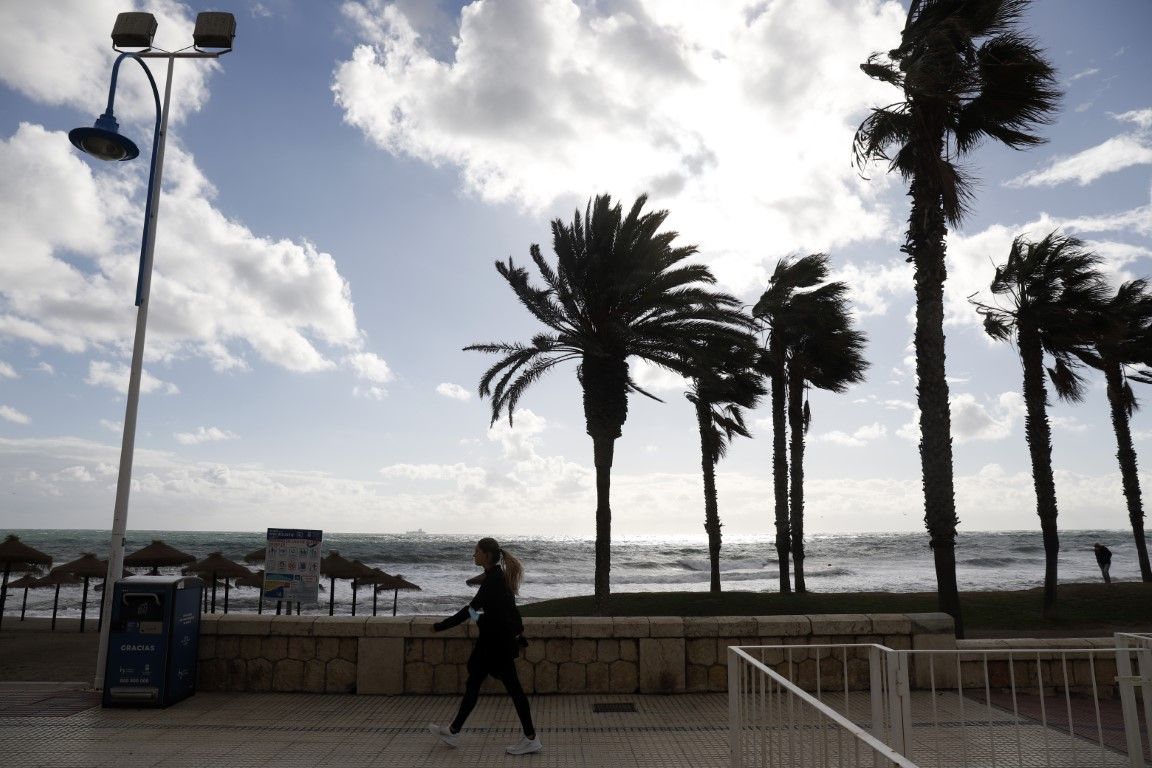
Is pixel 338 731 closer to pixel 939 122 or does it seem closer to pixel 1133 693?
pixel 1133 693

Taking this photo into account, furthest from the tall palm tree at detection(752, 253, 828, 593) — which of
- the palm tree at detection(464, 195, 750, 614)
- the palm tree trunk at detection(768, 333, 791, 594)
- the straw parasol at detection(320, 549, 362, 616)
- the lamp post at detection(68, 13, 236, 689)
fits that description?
the lamp post at detection(68, 13, 236, 689)

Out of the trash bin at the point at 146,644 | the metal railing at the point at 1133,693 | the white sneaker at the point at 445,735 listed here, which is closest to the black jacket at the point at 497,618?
the white sneaker at the point at 445,735

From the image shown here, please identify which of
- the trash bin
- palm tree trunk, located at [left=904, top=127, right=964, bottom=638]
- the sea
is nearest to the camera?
the trash bin

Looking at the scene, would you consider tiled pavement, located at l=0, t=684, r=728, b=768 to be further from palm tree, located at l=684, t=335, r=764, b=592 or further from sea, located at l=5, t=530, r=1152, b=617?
sea, located at l=5, t=530, r=1152, b=617

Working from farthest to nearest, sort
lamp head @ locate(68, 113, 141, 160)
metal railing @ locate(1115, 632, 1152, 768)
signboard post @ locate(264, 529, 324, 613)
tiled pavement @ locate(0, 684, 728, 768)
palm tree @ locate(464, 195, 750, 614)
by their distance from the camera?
palm tree @ locate(464, 195, 750, 614) → signboard post @ locate(264, 529, 324, 613) → lamp head @ locate(68, 113, 141, 160) → tiled pavement @ locate(0, 684, 728, 768) → metal railing @ locate(1115, 632, 1152, 768)

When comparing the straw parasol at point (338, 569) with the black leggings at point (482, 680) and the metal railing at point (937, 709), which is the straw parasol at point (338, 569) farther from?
the black leggings at point (482, 680)

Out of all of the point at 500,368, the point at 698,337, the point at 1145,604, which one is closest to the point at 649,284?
the point at 698,337

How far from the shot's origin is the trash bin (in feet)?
24.6

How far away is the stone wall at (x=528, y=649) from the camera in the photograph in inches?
325

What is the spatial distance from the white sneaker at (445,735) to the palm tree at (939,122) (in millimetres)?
9201

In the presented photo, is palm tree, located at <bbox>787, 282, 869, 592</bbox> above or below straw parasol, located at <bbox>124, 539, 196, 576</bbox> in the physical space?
above

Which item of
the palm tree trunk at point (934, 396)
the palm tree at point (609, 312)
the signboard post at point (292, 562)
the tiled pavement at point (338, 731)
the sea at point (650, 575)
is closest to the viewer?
the tiled pavement at point (338, 731)

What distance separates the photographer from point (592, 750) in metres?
6.30

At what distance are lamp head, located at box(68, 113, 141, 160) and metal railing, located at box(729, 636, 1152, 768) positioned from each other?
8.46 m
